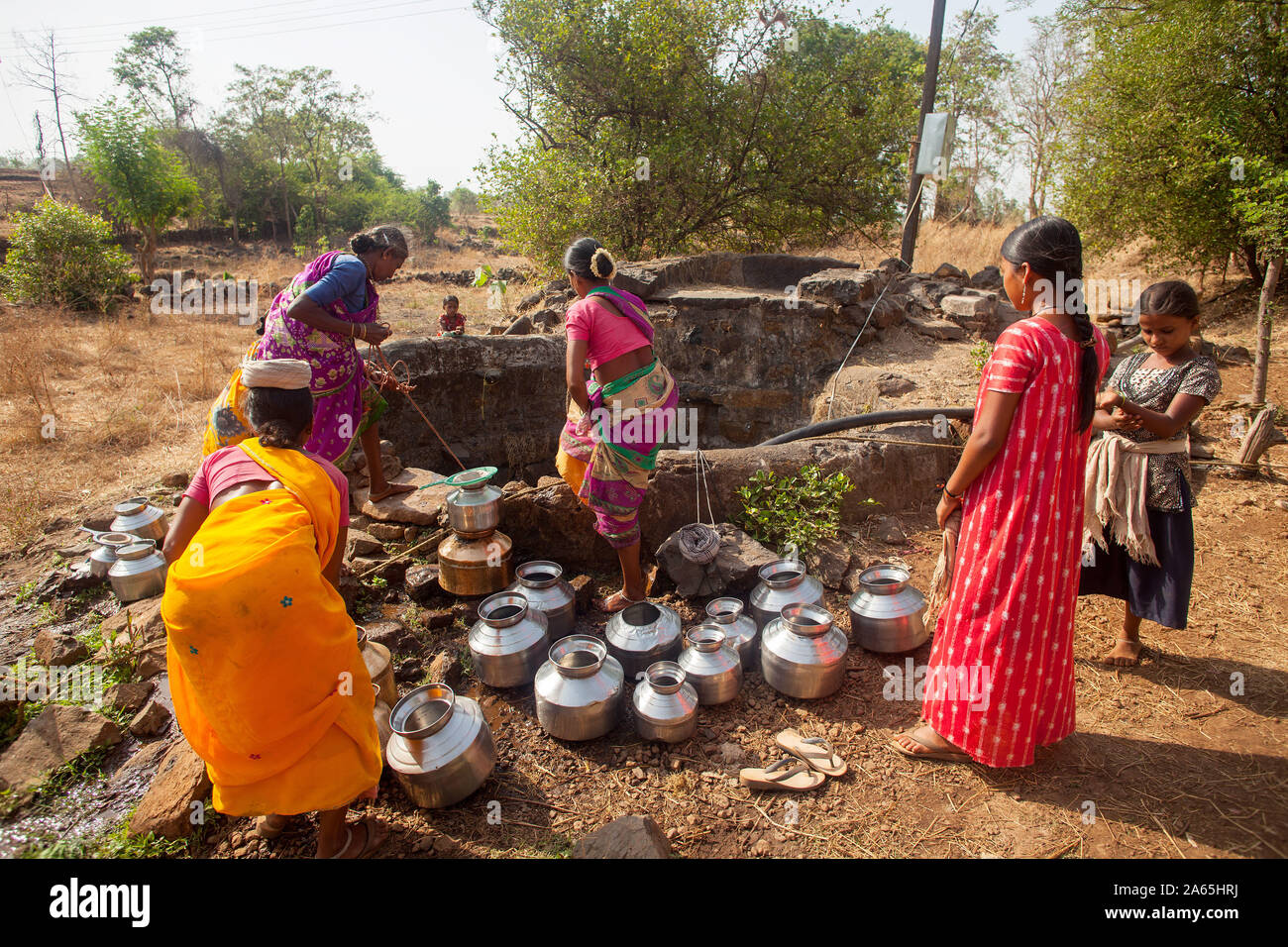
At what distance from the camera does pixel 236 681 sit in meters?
1.90

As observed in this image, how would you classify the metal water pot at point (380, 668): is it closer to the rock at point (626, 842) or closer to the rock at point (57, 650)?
the rock at point (626, 842)

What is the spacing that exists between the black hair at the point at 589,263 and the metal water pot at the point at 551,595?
1487 millimetres

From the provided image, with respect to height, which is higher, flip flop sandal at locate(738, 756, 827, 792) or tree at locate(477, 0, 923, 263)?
tree at locate(477, 0, 923, 263)

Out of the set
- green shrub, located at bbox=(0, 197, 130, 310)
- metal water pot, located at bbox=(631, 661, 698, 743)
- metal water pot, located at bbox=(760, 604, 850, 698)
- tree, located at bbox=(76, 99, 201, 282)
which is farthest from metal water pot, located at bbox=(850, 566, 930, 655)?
tree, located at bbox=(76, 99, 201, 282)

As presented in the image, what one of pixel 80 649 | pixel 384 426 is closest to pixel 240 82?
pixel 384 426

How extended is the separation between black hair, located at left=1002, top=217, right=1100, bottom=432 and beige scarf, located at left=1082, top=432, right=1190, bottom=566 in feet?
2.79

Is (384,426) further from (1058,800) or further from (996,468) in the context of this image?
(1058,800)

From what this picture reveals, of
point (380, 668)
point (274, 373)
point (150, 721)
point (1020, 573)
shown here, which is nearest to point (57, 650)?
point (150, 721)

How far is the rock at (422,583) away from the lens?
3.81 meters

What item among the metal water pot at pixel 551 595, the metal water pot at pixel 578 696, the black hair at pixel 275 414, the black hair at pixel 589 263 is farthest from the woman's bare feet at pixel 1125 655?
the black hair at pixel 275 414

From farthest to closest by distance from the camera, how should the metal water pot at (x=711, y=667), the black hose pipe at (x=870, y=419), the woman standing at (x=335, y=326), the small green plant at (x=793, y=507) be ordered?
the black hose pipe at (x=870, y=419) < the small green plant at (x=793, y=507) < the woman standing at (x=335, y=326) < the metal water pot at (x=711, y=667)

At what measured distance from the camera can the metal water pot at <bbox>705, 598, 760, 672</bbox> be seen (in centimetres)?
318

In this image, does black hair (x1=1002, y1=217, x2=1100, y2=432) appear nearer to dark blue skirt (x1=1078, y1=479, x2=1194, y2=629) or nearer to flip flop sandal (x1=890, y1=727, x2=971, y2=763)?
dark blue skirt (x1=1078, y1=479, x2=1194, y2=629)

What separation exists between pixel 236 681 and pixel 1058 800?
2718mm
